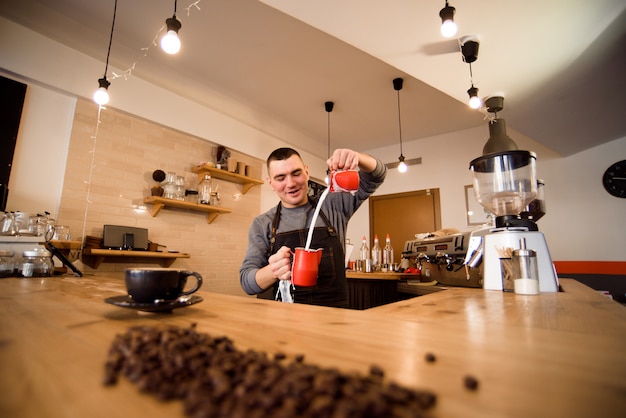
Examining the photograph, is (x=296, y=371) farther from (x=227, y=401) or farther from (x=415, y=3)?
(x=415, y=3)

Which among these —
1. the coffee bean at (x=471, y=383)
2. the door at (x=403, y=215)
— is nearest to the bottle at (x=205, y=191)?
the door at (x=403, y=215)

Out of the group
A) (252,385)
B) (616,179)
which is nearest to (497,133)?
(616,179)

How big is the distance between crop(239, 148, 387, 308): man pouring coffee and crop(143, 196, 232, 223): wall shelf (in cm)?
189

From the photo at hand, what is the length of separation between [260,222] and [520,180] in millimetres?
1431

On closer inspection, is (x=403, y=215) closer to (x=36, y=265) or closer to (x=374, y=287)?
(x=374, y=287)

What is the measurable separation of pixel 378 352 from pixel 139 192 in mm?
3594

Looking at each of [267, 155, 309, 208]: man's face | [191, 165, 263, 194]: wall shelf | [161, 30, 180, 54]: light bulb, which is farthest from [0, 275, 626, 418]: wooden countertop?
[191, 165, 263, 194]: wall shelf

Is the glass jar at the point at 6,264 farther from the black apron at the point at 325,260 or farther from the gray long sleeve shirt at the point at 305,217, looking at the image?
the black apron at the point at 325,260

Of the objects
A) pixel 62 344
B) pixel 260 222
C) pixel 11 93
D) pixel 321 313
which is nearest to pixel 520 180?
pixel 321 313

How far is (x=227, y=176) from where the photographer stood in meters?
4.18

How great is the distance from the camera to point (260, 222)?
193 cm

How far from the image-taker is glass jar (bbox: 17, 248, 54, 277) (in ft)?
5.84

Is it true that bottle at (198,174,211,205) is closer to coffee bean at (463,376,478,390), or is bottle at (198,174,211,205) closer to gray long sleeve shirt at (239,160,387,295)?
gray long sleeve shirt at (239,160,387,295)

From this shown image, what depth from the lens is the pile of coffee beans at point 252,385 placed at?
0.80ft
